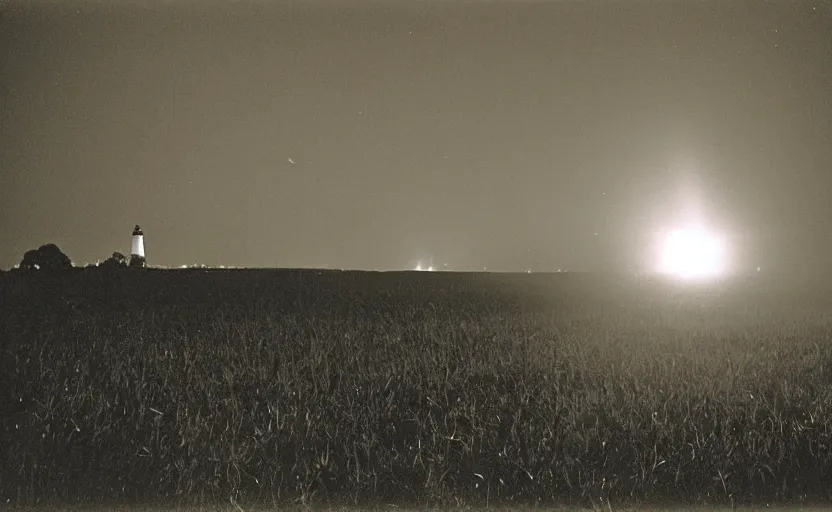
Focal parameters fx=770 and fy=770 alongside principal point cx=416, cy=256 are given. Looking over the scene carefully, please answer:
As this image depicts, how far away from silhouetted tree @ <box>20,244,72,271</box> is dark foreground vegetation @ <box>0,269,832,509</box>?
73.3 ft

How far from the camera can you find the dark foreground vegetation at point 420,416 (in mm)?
7113

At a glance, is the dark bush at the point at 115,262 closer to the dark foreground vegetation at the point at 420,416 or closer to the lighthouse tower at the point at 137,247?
the lighthouse tower at the point at 137,247

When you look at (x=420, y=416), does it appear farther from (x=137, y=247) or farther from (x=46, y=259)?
(x=137, y=247)

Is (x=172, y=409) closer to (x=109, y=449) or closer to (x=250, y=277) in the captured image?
(x=109, y=449)

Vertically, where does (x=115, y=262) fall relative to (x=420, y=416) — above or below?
above

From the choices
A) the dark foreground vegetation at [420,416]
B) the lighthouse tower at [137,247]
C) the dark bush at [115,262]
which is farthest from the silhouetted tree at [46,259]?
the dark foreground vegetation at [420,416]

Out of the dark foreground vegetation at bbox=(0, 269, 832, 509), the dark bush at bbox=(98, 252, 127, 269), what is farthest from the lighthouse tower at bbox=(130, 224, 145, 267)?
the dark foreground vegetation at bbox=(0, 269, 832, 509)

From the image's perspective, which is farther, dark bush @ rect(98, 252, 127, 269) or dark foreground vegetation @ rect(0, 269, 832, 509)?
dark bush @ rect(98, 252, 127, 269)

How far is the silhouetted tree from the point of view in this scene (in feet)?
Result: 129

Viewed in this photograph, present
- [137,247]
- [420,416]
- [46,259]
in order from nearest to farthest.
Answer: [420,416] → [46,259] → [137,247]

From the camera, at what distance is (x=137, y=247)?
53.7 metres

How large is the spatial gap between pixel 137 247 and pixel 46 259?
13.4 metres

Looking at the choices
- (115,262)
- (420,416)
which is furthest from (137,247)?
(420,416)

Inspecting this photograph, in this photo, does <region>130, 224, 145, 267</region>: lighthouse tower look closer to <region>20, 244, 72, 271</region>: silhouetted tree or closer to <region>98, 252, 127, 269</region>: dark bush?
<region>98, 252, 127, 269</region>: dark bush
